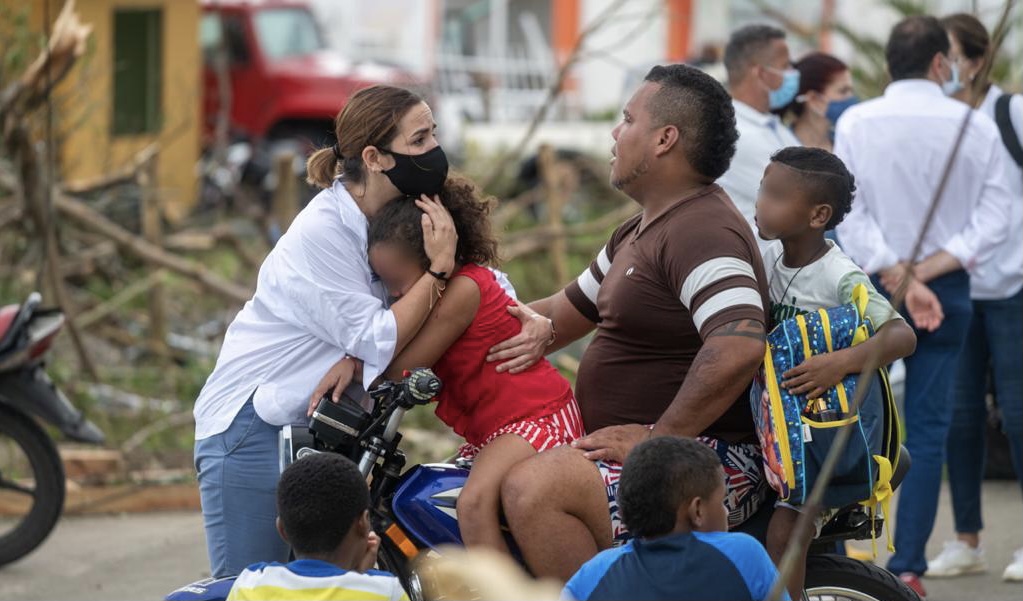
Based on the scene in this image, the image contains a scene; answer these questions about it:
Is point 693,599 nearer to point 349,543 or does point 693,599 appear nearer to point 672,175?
point 349,543

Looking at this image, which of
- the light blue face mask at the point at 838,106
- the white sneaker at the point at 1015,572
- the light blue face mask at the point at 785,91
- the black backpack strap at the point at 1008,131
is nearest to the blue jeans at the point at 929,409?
the white sneaker at the point at 1015,572

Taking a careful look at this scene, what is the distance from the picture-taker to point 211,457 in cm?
369

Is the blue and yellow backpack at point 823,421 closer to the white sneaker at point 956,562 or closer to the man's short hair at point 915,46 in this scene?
the man's short hair at point 915,46

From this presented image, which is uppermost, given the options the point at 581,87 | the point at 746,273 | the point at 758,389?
the point at 746,273

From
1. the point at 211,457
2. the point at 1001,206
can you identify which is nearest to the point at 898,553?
the point at 1001,206

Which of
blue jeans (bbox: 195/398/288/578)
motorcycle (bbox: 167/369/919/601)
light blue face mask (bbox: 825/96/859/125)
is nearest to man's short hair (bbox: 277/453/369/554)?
motorcycle (bbox: 167/369/919/601)

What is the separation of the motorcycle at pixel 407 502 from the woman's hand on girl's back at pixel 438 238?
0.94ft

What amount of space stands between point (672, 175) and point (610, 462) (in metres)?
0.76

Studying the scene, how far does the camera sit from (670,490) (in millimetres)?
3016

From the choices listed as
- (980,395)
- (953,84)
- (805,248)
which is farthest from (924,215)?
(805,248)

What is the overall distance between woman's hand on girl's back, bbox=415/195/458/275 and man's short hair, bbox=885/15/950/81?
241 centimetres

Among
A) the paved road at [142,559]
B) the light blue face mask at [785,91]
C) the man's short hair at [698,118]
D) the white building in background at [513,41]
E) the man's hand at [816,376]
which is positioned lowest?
the white building in background at [513,41]

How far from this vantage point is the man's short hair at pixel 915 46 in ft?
Answer: 17.1

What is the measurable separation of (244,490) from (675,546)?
1.23 m
